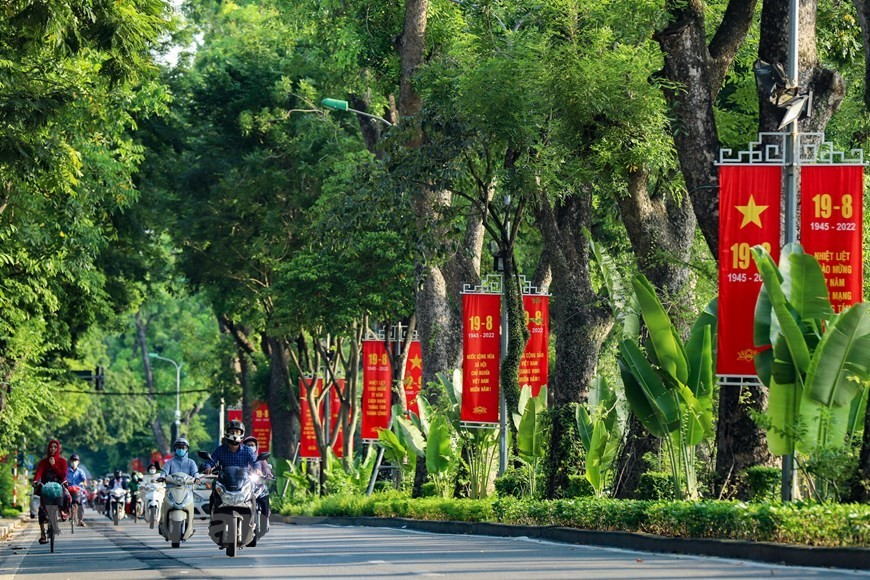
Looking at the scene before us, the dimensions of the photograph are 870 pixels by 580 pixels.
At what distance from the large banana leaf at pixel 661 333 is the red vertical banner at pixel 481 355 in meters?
8.99

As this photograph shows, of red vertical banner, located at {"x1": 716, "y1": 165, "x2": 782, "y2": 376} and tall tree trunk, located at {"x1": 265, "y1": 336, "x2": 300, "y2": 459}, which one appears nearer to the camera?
red vertical banner, located at {"x1": 716, "y1": 165, "x2": 782, "y2": 376}

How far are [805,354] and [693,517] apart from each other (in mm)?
2178

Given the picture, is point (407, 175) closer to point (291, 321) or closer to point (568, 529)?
point (568, 529)

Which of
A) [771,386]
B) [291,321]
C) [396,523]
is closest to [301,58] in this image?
[291,321]

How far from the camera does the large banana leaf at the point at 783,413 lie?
1812 cm

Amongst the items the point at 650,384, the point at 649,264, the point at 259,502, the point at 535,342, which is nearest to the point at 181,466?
the point at 259,502

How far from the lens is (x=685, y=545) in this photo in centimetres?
1748

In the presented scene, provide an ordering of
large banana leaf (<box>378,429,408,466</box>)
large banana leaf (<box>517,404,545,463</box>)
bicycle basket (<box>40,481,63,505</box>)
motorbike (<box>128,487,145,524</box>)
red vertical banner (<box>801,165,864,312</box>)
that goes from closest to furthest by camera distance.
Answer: red vertical banner (<box>801,165,864,312</box>) < bicycle basket (<box>40,481,63,505</box>) < large banana leaf (<box>517,404,545,463</box>) < large banana leaf (<box>378,429,408,466</box>) < motorbike (<box>128,487,145,524</box>)

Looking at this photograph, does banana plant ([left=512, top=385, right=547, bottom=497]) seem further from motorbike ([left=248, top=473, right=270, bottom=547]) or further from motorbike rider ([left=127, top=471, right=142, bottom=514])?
motorbike rider ([left=127, top=471, right=142, bottom=514])

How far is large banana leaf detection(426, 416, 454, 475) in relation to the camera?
32.6 m

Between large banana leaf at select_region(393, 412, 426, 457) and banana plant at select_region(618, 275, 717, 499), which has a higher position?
banana plant at select_region(618, 275, 717, 499)

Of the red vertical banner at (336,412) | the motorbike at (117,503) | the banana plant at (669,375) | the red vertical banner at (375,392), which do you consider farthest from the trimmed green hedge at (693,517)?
the red vertical banner at (336,412)

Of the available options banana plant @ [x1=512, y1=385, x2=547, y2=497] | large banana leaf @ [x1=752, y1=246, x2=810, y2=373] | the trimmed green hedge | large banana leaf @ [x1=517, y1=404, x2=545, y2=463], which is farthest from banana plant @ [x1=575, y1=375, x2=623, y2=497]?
large banana leaf @ [x1=752, y1=246, x2=810, y2=373]

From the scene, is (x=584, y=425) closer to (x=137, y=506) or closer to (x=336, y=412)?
(x=137, y=506)
